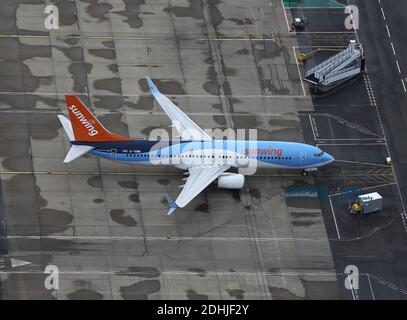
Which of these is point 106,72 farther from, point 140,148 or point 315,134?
point 315,134

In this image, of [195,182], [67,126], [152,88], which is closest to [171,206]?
[195,182]

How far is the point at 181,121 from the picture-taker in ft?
393

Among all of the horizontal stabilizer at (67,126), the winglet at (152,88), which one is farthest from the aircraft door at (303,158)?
the horizontal stabilizer at (67,126)

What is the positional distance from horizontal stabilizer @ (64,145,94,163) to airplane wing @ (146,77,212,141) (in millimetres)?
13233

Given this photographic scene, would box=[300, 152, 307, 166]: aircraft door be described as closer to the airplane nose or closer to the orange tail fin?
the airplane nose

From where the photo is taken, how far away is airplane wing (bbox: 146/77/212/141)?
118375mm

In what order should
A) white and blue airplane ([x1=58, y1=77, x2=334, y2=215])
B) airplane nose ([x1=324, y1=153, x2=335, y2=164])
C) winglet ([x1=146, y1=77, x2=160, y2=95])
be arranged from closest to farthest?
white and blue airplane ([x1=58, y1=77, x2=334, y2=215]), airplane nose ([x1=324, y1=153, x2=335, y2=164]), winglet ([x1=146, y1=77, x2=160, y2=95])

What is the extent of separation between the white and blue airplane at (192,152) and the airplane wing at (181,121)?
54 cm

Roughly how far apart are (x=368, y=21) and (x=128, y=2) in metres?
39.9

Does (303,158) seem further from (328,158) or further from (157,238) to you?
(157,238)

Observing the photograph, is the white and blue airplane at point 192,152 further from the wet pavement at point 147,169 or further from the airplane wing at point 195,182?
the wet pavement at point 147,169

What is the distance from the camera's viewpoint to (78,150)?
11312cm

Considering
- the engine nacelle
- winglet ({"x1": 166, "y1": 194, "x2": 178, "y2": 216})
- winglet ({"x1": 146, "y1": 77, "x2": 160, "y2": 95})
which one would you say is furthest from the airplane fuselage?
winglet ({"x1": 146, "y1": 77, "x2": 160, "y2": 95})
